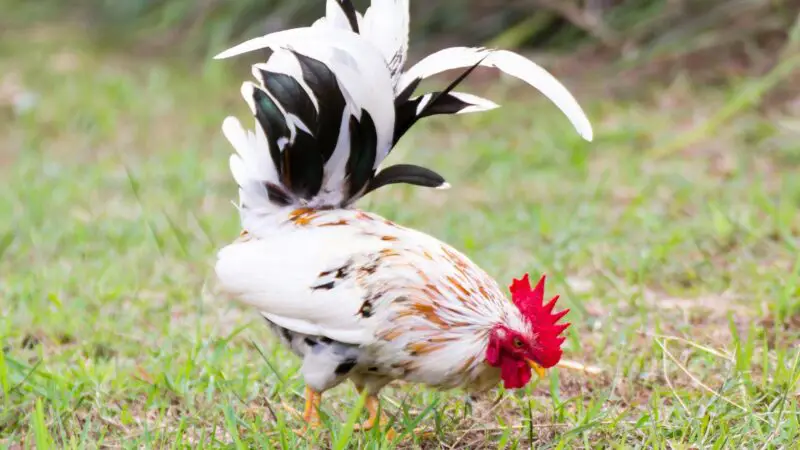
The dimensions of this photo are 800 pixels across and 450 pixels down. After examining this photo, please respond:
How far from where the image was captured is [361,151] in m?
2.80

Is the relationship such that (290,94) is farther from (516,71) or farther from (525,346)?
(525,346)

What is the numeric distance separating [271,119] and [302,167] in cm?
14

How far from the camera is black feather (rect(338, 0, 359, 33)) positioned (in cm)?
284

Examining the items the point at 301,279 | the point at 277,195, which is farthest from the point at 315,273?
the point at 277,195

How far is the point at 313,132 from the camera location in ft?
9.14

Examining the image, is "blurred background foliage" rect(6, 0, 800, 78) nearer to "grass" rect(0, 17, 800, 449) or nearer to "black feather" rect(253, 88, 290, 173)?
"grass" rect(0, 17, 800, 449)

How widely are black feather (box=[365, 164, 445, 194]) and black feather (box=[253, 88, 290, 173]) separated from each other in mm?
261

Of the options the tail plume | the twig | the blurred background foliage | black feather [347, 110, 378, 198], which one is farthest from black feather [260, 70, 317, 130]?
the twig

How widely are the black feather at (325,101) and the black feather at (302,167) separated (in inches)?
0.9

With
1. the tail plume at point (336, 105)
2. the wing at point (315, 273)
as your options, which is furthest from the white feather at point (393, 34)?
the wing at point (315, 273)

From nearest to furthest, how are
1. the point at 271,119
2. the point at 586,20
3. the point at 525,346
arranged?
1. the point at 525,346
2. the point at 271,119
3. the point at 586,20

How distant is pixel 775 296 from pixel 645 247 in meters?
0.86

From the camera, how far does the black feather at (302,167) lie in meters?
2.77

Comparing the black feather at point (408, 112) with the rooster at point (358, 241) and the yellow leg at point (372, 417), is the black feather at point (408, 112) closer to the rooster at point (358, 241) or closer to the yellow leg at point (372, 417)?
the rooster at point (358, 241)
